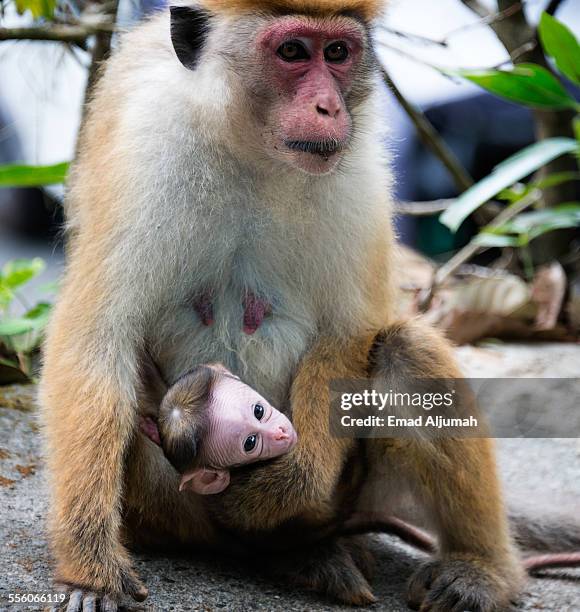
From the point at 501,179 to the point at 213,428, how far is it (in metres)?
3.22

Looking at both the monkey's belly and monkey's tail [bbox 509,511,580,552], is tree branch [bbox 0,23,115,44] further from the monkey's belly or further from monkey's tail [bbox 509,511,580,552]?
monkey's tail [bbox 509,511,580,552]

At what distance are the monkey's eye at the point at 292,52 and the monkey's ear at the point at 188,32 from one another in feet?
1.26

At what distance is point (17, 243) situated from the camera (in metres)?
10.5

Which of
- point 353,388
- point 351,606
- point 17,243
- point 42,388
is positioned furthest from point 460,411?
point 17,243

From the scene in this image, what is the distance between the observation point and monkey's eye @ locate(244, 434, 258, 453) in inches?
141

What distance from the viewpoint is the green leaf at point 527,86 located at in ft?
19.7

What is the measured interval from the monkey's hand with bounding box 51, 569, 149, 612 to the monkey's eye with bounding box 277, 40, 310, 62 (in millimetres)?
2054

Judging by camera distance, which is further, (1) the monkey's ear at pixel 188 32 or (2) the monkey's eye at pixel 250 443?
(1) the monkey's ear at pixel 188 32

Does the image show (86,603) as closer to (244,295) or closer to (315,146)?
(244,295)

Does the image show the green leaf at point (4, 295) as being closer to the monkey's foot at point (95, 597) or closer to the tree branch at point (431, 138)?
the tree branch at point (431, 138)

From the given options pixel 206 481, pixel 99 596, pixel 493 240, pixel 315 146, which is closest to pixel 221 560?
pixel 206 481

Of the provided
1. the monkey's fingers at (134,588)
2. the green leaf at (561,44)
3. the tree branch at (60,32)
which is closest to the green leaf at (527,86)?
the green leaf at (561,44)

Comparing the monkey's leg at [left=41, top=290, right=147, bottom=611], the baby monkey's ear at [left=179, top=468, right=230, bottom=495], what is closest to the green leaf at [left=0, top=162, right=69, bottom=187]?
the monkey's leg at [left=41, top=290, right=147, bottom=611]

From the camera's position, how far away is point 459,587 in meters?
3.88
